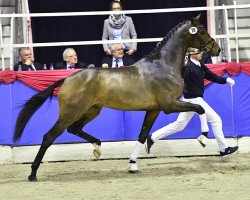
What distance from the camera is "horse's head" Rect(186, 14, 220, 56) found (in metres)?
10.5

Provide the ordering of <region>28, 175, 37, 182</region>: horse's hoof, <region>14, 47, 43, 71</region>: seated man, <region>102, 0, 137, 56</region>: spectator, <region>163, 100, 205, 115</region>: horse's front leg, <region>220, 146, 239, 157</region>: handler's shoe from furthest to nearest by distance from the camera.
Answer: <region>102, 0, 137, 56</region>: spectator, <region>14, 47, 43, 71</region>: seated man, <region>220, 146, 239, 157</region>: handler's shoe, <region>163, 100, 205, 115</region>: horse's front leg, <region>28, 175, 37, 182</region>: horse's hoof

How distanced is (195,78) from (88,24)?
527 cm

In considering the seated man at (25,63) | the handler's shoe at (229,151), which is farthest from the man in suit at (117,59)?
the handler's shoe at (229,151)

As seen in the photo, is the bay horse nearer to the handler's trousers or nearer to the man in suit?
the handler's trousers

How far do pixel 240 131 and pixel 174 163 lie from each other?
1.43 metres

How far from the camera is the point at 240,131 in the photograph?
12.0 metres

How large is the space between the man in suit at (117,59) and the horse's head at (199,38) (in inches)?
67.1

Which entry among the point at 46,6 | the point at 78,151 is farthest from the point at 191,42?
the point at 46,6

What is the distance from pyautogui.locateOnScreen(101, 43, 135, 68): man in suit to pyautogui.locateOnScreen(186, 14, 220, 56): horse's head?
1705 mm

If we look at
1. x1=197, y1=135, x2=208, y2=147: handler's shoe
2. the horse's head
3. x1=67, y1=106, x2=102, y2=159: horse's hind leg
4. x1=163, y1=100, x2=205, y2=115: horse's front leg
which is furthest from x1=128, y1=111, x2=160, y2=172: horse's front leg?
the horse's head

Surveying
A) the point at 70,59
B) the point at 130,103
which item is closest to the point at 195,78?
the point at 130,103

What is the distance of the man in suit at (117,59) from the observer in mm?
11930

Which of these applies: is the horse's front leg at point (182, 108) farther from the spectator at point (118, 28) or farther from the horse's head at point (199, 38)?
the spectator at point (118, 28)

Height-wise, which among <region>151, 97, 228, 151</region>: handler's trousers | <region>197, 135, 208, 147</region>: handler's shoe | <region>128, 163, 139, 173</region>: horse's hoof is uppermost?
<region>151, 97, 228, 151</region>: handler's trousers
